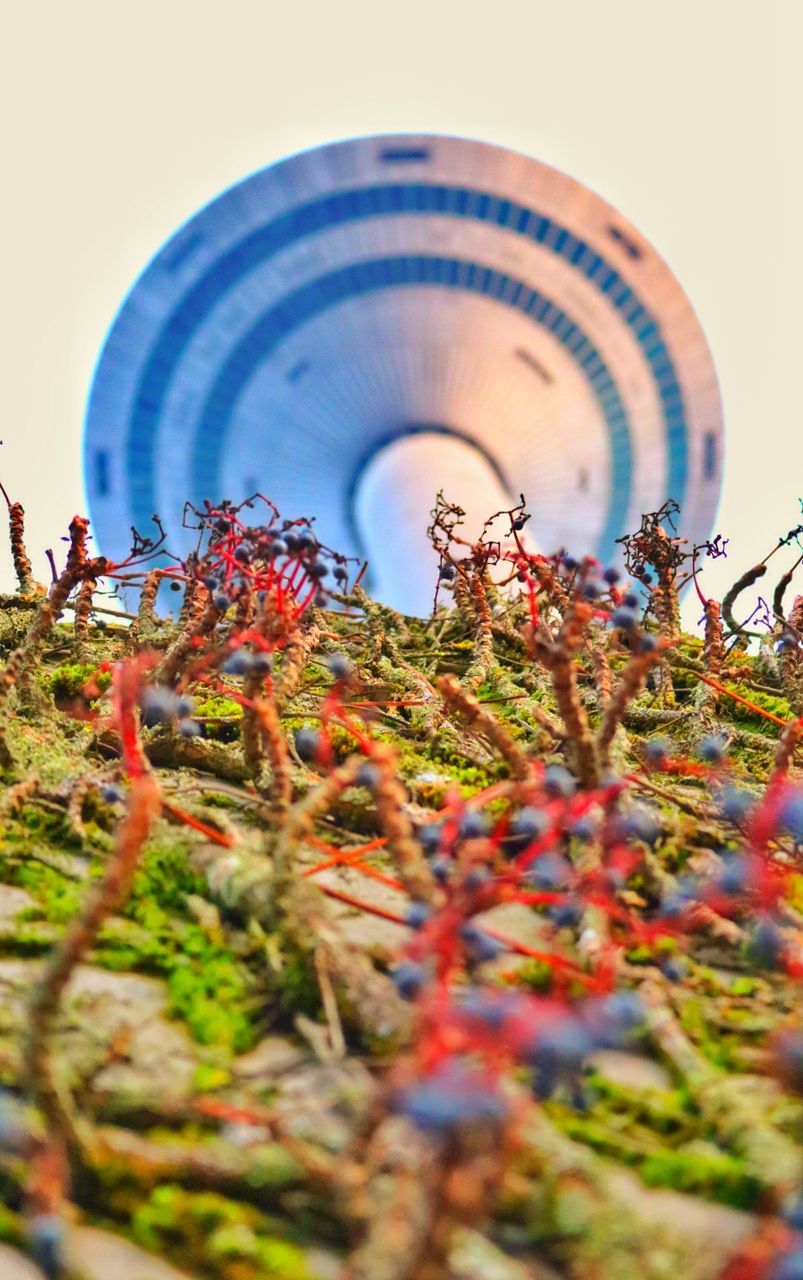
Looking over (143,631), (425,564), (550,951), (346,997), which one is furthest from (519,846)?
(425,564)

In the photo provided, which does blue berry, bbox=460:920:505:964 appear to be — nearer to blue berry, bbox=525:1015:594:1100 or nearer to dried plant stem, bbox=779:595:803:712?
blue berry, bbox=525:1015:594:1100

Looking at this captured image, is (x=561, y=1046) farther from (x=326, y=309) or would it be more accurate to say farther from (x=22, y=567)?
(x=326, y=309)

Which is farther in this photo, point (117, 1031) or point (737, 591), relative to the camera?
point (737, 591)

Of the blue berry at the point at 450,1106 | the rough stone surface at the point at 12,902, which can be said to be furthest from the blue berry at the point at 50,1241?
the rough stone surface at the point at 12,902

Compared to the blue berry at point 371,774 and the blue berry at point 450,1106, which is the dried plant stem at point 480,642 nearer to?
the blue berry at point 371,774

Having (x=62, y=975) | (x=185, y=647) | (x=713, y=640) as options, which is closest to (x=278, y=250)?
(x=713, y=640)

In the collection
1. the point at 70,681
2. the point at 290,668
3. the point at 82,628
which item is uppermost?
the point at 82,628

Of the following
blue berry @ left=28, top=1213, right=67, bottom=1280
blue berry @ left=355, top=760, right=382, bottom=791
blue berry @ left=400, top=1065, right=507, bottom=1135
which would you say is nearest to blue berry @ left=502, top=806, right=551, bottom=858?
blue berry @ left=355, top=760, right=382, bottom=791
